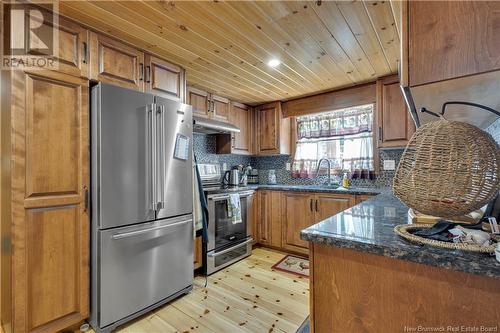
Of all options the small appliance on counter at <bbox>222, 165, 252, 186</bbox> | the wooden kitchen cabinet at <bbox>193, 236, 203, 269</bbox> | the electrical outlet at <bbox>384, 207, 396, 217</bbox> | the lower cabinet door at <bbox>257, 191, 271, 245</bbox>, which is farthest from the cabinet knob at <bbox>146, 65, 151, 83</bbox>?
the lower cabinet door at <bbox>257, 191, 271, 245</bbox>

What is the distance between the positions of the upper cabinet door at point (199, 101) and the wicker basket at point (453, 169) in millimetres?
2582

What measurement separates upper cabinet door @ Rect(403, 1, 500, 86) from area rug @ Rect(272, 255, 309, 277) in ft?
8.01

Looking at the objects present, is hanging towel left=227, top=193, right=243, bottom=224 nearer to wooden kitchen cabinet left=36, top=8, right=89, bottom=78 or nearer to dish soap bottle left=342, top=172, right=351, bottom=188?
dish soap bottle left=342, top=172, right=351, bottom=188

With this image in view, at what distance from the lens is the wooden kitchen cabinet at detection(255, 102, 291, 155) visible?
3.65 meters

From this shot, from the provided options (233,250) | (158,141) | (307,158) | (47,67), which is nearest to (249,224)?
(233,250)

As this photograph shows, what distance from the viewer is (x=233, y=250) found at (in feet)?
9.77

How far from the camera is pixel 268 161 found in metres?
4.12

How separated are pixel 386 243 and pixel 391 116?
2.48 m

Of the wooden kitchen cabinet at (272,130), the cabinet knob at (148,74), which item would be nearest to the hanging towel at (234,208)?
the wooden kitchen cabinet at (272,130)

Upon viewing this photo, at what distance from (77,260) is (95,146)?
808 mm

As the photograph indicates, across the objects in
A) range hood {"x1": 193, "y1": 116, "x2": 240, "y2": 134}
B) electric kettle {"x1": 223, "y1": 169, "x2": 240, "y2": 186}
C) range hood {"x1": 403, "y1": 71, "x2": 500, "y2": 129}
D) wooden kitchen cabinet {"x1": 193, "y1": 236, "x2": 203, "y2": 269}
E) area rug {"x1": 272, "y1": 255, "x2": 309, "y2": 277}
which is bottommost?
area rug {"x1": 272, "y1": 255, "x2": 309, "y2": 277}

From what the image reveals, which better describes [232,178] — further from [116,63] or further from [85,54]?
[85,54]

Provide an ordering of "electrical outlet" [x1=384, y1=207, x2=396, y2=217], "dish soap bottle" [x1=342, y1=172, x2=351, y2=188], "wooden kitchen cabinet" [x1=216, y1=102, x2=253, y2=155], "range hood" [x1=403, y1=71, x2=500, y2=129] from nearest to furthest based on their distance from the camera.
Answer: "range hood" [x1=403, y1=71, x2=500, y2=129], "electrical outlet" [x1=384, y1=207, x2=396, y2=217], "dish soap bottle" [x1=342, y1=172, x2=351, y2=188], "wooden kitchen cabinet" [x1=216, y1=102, x2=253, y2=155]

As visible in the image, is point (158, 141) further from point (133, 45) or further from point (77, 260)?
point (77, 260)
